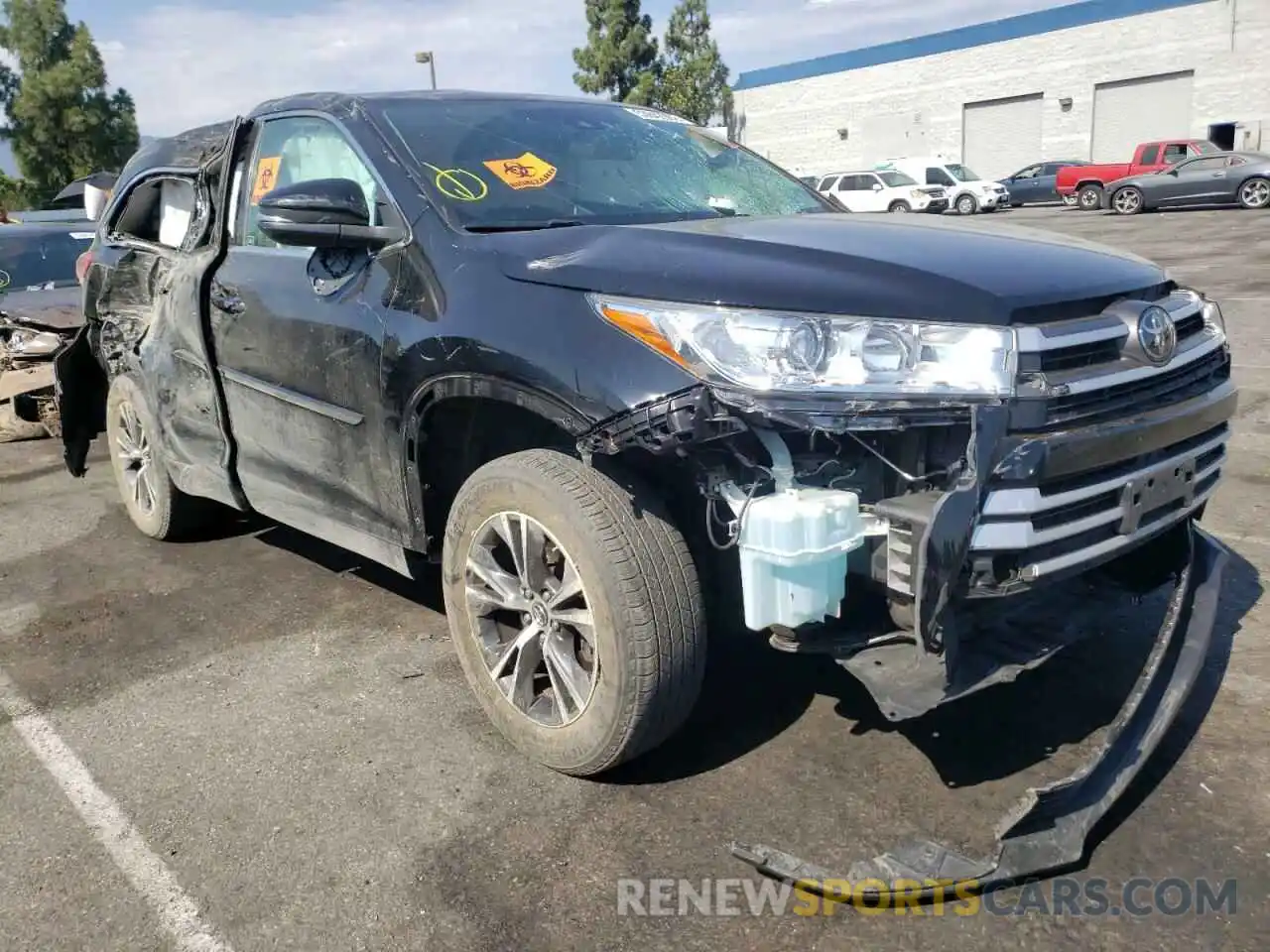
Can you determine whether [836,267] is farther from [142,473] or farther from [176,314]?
[142,473]

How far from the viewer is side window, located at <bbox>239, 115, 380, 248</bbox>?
3.46 m

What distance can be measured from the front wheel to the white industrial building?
402 inches

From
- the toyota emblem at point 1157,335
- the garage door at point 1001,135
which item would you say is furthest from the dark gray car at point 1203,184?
the toyota emblem at point 1157,335

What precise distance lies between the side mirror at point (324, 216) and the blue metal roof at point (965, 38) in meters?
38.4

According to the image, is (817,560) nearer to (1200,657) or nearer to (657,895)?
(657,895)

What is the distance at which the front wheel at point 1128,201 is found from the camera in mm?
25922

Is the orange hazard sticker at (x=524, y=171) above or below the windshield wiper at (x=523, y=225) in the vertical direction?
above

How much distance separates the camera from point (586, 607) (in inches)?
108

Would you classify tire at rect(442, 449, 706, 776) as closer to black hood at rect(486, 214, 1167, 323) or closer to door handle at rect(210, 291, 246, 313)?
black hood at rect(486, 214, 1167, 323)

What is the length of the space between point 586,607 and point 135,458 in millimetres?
3344

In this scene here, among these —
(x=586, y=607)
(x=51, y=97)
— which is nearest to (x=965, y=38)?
(x=51, y=97)

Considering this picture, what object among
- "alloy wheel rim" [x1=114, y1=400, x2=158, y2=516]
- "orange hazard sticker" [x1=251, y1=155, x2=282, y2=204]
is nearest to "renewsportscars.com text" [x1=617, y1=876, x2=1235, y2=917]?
"orange hazard sticker" [x1=251, y1=155, x2=282, y2=204]

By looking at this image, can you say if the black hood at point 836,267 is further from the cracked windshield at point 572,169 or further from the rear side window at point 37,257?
the rear side window at point 37,257

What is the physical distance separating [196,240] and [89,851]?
2.47 m
